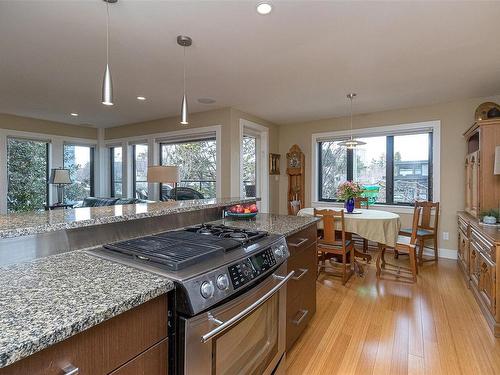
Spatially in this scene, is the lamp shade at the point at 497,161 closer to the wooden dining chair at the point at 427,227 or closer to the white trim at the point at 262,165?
the wooden dining chair at the point at 427,227

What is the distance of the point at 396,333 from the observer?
221 centimetres

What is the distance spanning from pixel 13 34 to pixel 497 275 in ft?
14.2

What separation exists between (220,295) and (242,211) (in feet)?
4.07

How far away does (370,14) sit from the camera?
1974 millimetres

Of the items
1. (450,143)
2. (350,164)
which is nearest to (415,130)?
(450,143)

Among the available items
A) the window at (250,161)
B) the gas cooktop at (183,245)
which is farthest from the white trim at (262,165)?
the gas cooktop at (183,245)

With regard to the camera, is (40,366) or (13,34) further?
(13,34)

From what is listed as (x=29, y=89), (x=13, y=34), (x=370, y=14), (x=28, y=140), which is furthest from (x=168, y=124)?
(x=370, y=14)

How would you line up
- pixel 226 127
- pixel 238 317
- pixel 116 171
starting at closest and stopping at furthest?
pixel 238 317 → pixel 226 127 → pixel 116 171

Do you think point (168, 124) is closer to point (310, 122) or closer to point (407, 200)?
point (310, 122)

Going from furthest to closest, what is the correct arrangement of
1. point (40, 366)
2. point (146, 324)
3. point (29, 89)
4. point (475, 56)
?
point (29, 89)
point (475, 56)
point (146, 324)
point (40, 366)

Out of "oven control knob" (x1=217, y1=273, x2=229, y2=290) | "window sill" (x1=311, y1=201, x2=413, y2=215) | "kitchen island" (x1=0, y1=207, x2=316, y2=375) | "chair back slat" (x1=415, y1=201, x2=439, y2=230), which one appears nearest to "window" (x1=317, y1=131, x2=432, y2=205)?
"window sill" (x1=311, y1=201, x2=413, y2=215)

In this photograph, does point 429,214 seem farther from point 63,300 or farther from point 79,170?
point 79,170

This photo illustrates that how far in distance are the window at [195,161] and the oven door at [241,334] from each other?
11.5 feet
